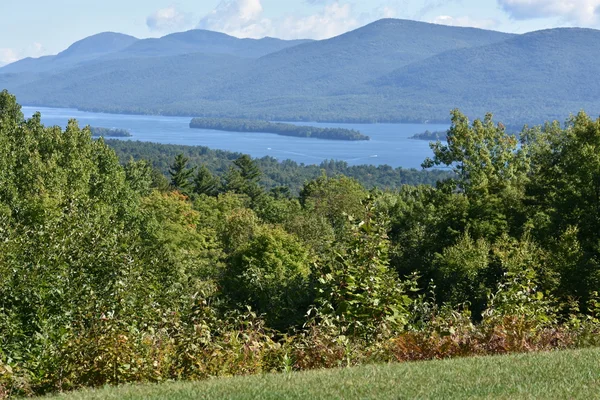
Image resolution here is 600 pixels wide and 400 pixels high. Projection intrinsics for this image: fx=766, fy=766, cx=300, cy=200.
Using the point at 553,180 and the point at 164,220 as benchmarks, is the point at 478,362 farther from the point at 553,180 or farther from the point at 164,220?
the point at 164,220

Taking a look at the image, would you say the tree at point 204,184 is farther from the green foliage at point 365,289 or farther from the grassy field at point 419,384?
the grassy field at point 419,384

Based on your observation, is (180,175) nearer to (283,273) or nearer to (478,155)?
(478,155)

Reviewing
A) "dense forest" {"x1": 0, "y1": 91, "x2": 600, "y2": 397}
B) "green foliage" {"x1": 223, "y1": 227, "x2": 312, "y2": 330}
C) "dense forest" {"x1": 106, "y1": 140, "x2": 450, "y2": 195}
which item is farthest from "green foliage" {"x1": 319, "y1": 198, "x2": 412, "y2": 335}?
"dense forest" {"x1": 106, "y1": 140, "x2": 450, "y2": 195}

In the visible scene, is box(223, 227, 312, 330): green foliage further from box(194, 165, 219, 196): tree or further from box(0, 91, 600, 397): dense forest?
box(194, 165, 219, 196): tree

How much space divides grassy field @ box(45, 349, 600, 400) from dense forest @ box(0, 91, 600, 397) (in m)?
0.90

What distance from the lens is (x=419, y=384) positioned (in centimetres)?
692

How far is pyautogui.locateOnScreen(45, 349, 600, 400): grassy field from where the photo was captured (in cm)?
650

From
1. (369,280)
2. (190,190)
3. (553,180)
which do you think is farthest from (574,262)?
(190,190)

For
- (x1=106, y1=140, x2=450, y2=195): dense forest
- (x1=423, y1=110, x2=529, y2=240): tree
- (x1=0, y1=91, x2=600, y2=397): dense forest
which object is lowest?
(x1=106, y1=140, x2=450, y2=195): dense forest

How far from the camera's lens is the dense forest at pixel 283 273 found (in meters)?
8.50

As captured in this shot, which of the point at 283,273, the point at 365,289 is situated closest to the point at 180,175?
the point at 283,273

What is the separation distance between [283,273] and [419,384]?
82.8 feet

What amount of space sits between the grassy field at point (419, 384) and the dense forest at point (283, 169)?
411 ft

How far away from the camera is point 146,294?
34.9 feet
